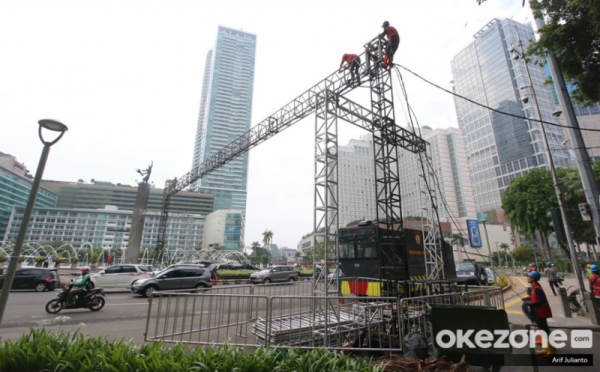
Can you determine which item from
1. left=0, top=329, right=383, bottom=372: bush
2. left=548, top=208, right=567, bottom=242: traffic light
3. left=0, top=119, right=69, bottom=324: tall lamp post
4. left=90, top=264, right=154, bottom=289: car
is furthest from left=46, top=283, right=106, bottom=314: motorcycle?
left=548, top=208, right=567, bottom=242: traffic light

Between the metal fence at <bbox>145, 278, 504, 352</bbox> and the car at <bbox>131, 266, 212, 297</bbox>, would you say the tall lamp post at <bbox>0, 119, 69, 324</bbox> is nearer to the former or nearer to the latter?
the metal fence at <bbox>145, 278, 504, 352</bbox>

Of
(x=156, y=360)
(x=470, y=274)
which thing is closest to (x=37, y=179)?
(x=156, y=360)

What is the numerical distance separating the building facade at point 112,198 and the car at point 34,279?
10774cm

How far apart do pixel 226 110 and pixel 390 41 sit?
132 meters

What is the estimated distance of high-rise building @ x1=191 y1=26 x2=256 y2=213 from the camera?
126 m

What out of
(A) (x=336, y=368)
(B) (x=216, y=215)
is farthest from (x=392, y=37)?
(B) (x=216, y=215)

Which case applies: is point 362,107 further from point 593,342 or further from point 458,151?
point 458,151

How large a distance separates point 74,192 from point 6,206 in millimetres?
28987

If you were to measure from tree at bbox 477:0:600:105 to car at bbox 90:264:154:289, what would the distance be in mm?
20837

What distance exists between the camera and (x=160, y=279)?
14.3 metres

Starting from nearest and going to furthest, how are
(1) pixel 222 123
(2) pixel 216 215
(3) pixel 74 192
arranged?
(2) pixel 216 215 < (3) pixel 74 192 < (1) pixel 222 123

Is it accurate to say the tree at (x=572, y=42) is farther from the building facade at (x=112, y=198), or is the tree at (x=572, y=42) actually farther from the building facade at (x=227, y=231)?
the building facade at (x=112, y=198)

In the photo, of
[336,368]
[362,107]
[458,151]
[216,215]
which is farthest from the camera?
[216,215]

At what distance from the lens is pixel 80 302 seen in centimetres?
945
